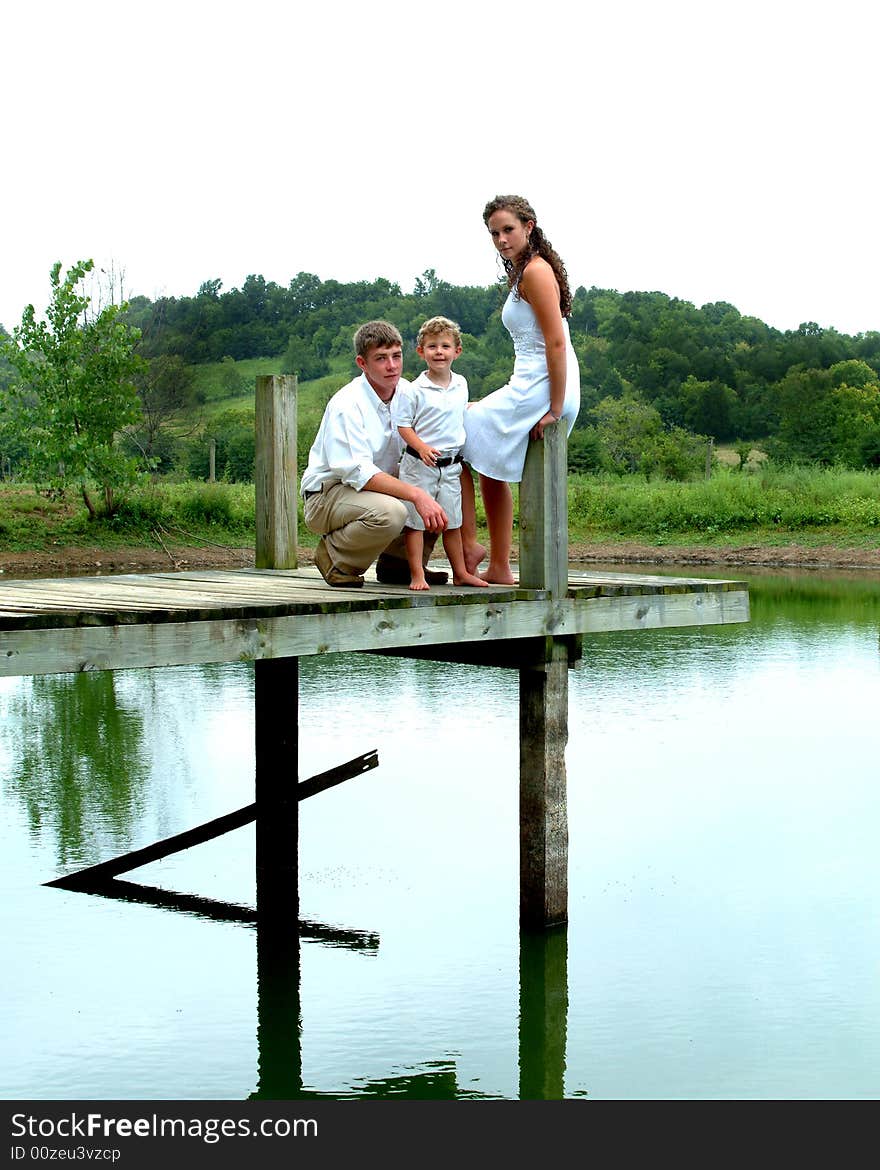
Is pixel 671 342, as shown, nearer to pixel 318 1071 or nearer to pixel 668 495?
pixel 668 495

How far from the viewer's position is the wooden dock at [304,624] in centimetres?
505

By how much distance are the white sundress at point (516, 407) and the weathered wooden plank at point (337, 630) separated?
57cm

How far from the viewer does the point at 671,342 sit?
50.5 metres

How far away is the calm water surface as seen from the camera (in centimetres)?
577

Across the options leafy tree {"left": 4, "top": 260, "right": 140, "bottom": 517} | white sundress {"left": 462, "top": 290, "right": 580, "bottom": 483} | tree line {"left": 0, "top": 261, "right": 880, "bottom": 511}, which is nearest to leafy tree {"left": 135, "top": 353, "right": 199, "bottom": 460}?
tree line {"left": 0, "top": 261, "right": 880, "bottom": 511}

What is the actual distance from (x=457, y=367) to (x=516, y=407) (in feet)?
144

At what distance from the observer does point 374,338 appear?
598cm

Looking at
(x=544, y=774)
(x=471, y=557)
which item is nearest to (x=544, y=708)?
(x=544, y=774)

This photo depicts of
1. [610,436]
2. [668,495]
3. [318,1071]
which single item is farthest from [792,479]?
[318,1071]

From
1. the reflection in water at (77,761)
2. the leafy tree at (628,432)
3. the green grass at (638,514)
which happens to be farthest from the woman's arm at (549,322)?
the leafy tree at (628,432)

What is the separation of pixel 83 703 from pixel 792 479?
19.2m

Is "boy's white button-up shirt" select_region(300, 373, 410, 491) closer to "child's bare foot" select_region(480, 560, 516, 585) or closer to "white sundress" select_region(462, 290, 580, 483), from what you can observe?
→ "white sundress" select_region(462, 290, 580, 483)

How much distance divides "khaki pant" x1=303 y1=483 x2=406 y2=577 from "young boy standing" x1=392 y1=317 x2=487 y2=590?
15cm

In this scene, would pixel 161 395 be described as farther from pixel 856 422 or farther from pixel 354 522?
pixel 354 522
